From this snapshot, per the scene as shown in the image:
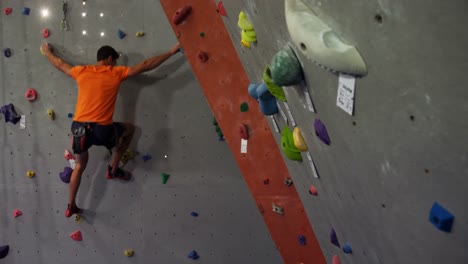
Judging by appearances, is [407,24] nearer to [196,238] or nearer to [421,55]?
[421,55]

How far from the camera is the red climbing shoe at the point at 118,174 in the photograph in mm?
3029

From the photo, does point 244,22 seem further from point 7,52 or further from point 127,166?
point 7,52

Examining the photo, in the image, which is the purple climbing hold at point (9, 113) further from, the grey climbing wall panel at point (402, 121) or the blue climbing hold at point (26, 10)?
the grey climbing wall panel at point (402, 121)

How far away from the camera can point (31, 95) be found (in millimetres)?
3066

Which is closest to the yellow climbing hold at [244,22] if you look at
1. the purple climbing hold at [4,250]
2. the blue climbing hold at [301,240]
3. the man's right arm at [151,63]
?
the blue climbing hold at [301,240]

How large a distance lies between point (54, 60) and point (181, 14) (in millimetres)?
1213

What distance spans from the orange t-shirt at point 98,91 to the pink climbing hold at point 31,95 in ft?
1.46

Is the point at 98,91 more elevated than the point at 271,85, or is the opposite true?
the point at 271,85

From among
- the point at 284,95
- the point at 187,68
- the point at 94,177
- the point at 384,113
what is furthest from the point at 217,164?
the point at 384,113

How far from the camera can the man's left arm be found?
114 inches

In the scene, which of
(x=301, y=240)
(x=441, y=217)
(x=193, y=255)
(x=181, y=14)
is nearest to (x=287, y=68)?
(x=441, y=217)

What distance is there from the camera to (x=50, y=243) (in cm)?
321

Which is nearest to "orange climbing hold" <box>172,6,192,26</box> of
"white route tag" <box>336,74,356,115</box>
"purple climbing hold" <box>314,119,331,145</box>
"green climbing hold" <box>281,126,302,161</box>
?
"green climbing hold" <box>281,126,302,161</box>

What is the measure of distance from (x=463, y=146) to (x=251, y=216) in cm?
266
